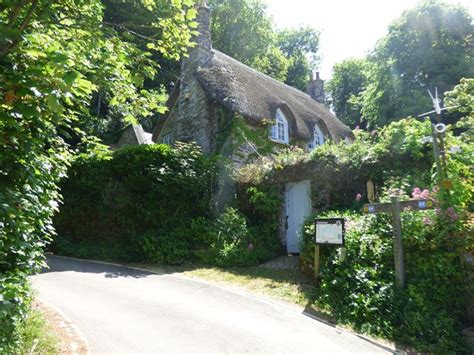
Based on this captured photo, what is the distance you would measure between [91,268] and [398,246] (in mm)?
7792

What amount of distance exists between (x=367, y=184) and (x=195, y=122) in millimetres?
8708

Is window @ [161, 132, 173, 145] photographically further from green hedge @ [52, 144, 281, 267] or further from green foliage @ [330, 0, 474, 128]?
green foliage @ [330, 0, 474, 128]

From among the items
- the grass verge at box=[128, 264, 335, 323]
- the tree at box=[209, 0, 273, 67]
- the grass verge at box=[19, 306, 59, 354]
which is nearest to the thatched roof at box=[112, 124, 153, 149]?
the tree at box=[209, 0, 273, 67]

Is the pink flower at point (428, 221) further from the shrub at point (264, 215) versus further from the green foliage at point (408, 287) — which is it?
the shrub at point (264, 215)

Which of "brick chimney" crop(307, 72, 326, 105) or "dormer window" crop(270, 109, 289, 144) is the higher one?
"brick chimney" crop(307, 72, 326, 105)

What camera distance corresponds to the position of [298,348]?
16.7 feet

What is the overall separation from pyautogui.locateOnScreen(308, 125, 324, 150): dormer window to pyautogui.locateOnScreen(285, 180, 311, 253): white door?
6992 mm

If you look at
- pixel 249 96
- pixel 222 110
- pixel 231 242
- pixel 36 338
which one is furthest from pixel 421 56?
pixel 36 338

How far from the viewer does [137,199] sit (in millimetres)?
11891

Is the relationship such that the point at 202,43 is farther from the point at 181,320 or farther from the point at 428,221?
the point at 181,320

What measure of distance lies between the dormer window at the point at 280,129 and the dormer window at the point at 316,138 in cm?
187

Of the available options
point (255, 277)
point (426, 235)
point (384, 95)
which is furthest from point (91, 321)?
point (384, 95)

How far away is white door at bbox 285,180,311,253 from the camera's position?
11625 millimetres

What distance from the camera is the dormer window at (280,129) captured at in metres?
16.3
